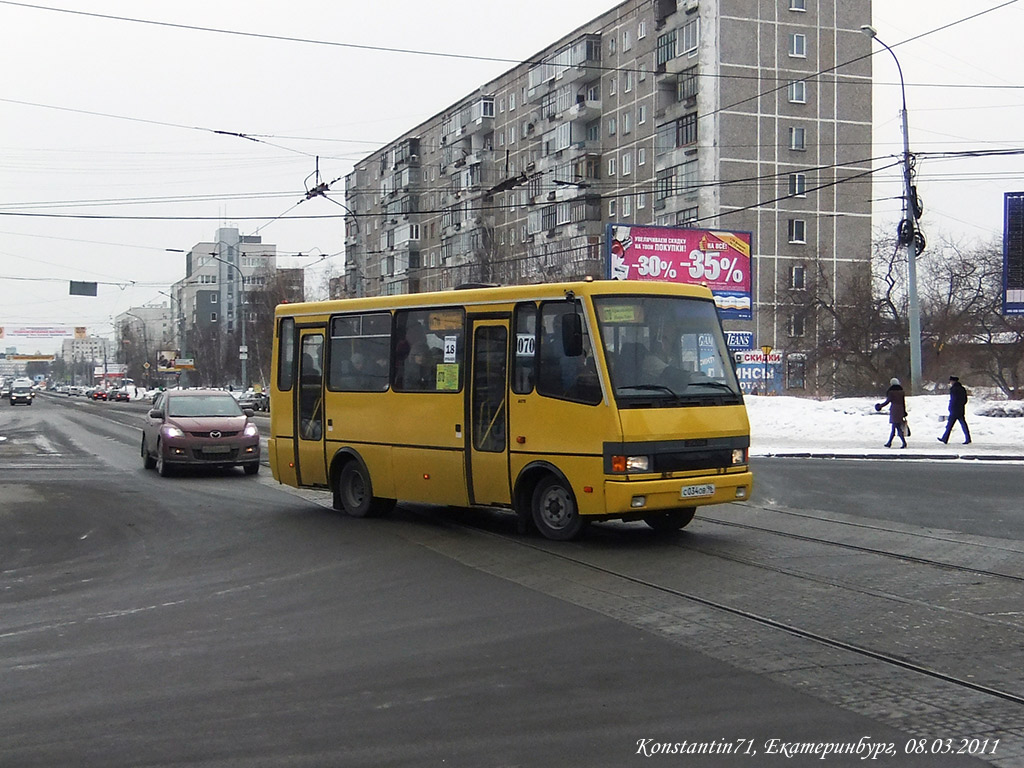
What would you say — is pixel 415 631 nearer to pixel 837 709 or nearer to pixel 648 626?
pixel 648 626

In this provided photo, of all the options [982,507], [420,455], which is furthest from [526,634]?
[982,507]

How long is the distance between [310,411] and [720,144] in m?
48.0

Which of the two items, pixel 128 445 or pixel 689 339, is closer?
pixel 689 339

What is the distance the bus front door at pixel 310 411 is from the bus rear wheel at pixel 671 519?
454 centimetres

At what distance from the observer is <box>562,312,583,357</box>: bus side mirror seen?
37.3ft

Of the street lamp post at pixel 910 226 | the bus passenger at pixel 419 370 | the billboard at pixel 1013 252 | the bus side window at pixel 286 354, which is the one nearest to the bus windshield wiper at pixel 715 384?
the bus passenger at pixel 419 370

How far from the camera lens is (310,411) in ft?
50.6

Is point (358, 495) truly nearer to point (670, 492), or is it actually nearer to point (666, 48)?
point (670, 492)

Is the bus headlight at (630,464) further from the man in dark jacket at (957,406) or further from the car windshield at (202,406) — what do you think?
the man in dark jacket at (957,406)

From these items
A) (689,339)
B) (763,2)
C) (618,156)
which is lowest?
(689,339)

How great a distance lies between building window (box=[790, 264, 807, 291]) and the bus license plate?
157 feet

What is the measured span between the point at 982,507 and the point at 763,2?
51.0 m

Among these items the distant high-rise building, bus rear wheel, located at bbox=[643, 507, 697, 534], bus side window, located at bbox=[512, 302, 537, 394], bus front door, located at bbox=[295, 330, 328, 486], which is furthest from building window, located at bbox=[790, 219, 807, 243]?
bus side window, located at bbox=[512, 302, 537, 394]

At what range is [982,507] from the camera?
608 inches
